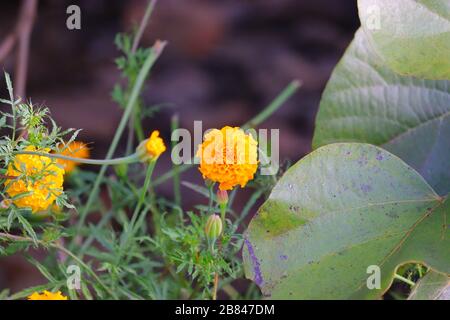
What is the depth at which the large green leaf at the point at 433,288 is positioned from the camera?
530 millimetres

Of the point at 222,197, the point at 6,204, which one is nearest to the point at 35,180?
the point at 6,204

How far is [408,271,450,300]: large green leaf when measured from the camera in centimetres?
53

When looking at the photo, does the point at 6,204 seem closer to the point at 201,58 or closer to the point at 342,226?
the point at 342,226

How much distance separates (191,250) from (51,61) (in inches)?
30.8

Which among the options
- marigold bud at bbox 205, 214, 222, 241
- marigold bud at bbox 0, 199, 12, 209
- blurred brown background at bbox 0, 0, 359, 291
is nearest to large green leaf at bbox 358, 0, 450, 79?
marigold bud at bbox 205, 214, 222, 241

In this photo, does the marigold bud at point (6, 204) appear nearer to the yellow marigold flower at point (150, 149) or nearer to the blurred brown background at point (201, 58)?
the yellow marigold flower at point (150, 149)

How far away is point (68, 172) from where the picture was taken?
772mm

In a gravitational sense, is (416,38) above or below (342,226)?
above

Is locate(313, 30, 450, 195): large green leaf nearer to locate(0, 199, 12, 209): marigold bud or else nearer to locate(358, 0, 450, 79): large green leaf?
→ locate(358, 0, 450, 79): large green leaf

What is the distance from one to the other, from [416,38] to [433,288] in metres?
0.19

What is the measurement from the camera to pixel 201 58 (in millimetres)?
1314

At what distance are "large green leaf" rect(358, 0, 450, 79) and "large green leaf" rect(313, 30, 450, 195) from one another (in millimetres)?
105

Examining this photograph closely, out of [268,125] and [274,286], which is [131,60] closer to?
[274,286]

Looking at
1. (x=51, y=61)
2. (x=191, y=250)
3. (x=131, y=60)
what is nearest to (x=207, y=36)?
(x=51, y=61)
